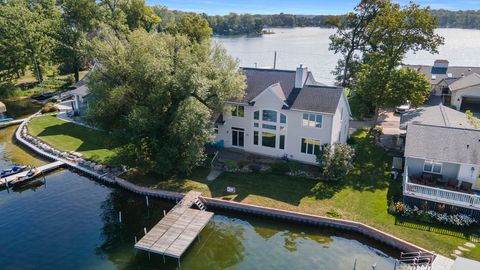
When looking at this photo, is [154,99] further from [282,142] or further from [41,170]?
[41,170]

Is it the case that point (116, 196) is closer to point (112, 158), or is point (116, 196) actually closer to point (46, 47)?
point (112, 158)

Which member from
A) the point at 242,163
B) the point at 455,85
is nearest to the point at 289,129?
the point at 242,163

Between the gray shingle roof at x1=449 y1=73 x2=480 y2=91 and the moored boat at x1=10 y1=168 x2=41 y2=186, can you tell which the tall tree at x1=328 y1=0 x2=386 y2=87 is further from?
the moored boat at x1=10 y1=168 x2=41 y2=186

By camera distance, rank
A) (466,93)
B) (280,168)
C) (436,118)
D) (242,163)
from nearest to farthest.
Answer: (280,168) → (242,163) → (436,118) → (466,93)

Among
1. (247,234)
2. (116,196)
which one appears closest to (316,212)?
(247,234)

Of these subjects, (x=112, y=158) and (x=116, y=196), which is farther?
(x=112, y=158)

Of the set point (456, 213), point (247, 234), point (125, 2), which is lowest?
point (247, 234)
